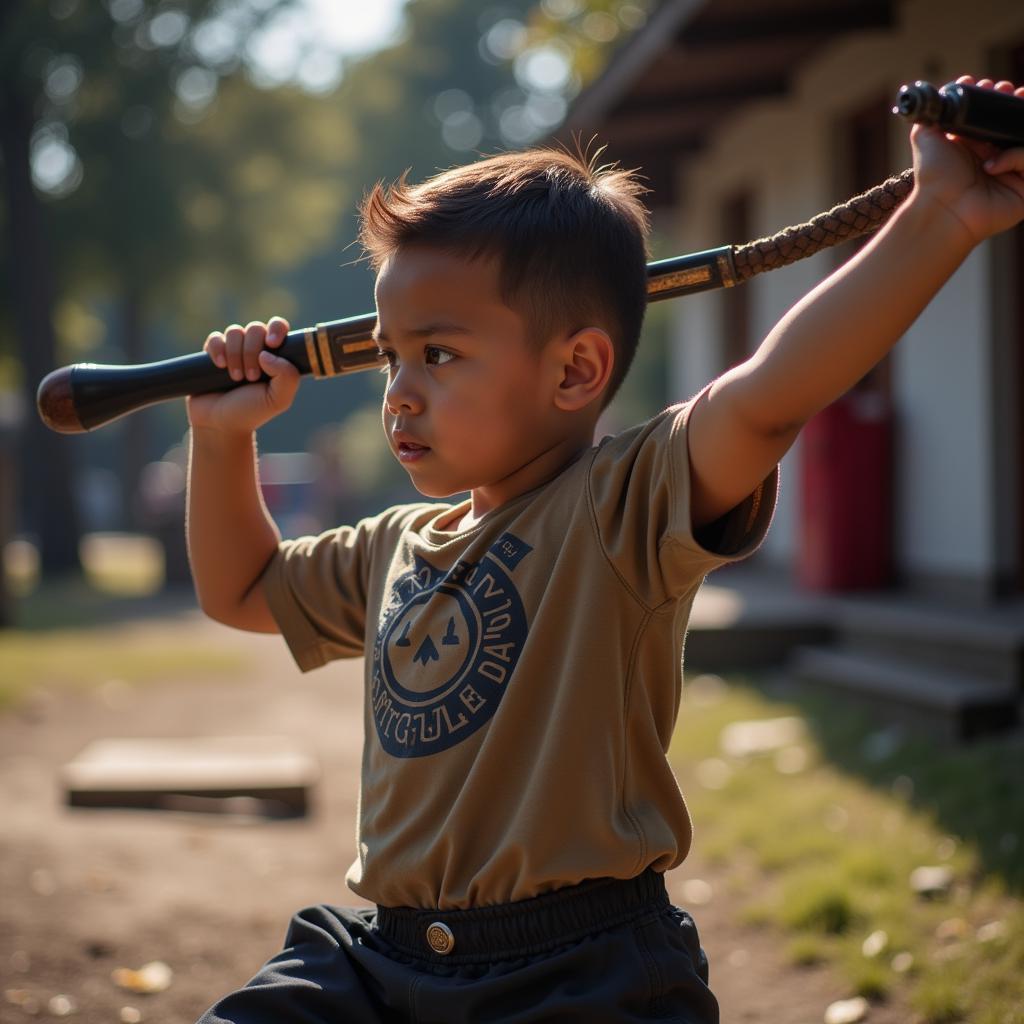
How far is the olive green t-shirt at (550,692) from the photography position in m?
1.80

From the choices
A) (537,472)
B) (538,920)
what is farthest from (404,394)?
(538,920)

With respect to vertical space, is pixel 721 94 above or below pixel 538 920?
above

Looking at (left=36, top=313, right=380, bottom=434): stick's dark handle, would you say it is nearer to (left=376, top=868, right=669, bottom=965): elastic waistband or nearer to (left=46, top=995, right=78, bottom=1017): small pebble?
(left=376, top=868, right=669, bottom=965): elastic waistband

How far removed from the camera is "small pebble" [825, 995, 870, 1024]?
3164 mm

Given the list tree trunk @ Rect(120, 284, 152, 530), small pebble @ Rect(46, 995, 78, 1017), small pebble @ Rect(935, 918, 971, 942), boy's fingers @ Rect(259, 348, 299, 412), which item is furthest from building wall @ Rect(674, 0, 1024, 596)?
tree trunk @ Rect(120, 284, 152, 530)

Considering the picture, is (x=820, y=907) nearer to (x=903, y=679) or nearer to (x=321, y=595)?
(x=321, y=595)

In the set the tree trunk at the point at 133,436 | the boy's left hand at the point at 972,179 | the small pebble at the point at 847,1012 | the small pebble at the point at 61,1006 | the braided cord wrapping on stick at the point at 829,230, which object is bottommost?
the tree trunk at the point at 133,436

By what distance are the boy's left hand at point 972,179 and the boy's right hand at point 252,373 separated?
3.53 feet

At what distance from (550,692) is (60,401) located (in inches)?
37.1

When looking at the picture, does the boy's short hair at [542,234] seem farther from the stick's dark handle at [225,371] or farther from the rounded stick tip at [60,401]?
the rounded stick tip at [60,401]

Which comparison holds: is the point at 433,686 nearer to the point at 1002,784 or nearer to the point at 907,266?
the point at 907,266

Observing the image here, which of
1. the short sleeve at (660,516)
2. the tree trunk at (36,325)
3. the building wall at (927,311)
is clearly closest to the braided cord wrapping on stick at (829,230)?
the short sleeve at (660,516)

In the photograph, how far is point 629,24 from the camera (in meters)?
12.6

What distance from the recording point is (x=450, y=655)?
196cm
